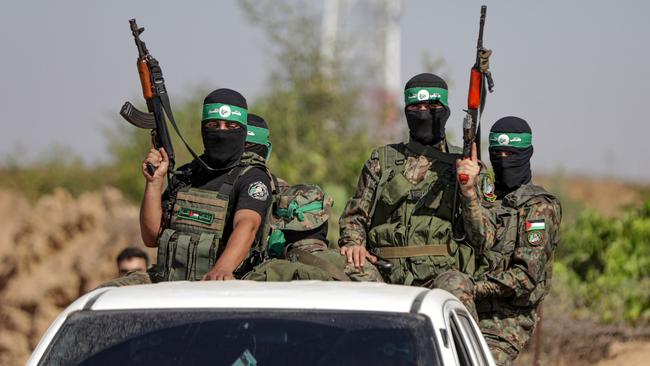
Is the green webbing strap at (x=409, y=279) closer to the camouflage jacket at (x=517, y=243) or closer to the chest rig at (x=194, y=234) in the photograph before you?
the camouflage jacket at (x=517, y=243)

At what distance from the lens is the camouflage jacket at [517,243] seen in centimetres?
685

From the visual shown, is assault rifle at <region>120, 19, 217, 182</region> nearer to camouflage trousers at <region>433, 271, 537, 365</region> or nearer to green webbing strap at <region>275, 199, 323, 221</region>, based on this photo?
green webbing strap at <region>275, 199, 323, 221</region>

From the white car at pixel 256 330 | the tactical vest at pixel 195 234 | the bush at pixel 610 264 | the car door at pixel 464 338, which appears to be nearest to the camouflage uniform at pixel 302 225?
the tactical vest at pixel 195 234

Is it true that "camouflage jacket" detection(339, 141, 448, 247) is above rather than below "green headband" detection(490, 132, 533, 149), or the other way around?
below

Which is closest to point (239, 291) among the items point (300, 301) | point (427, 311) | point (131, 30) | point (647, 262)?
point (300, 301)

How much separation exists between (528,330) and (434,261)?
83 centimetres

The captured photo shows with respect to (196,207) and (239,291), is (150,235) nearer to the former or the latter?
(196,207)

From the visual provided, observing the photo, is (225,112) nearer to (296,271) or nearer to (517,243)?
(296,271)

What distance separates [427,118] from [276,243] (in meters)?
1.10

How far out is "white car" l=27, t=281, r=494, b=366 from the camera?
4.20 meters

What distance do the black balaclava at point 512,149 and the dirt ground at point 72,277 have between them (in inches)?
224

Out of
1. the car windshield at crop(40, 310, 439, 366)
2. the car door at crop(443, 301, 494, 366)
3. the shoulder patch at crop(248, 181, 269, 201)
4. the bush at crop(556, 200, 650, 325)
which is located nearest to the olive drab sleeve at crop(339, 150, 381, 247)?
the shoulder patch at crop(248, 181, 269, 201)

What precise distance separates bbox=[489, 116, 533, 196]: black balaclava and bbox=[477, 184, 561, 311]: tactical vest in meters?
0.12

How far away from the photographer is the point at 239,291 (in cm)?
447
